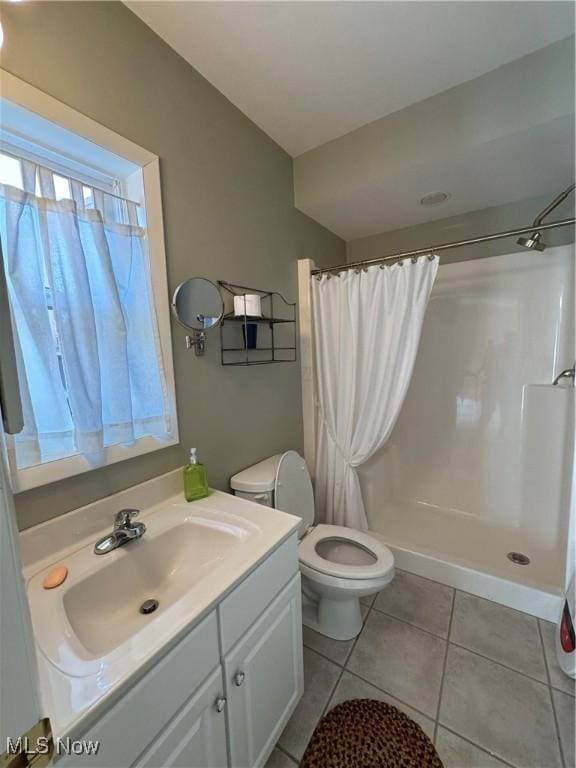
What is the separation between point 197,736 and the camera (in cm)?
73

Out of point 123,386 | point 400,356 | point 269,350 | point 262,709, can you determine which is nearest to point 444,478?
point 400,356

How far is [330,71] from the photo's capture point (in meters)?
1.28

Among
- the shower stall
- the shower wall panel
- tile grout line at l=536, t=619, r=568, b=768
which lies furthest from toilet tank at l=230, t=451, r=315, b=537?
tile grout line at l=536, t=619, r=568, b=768

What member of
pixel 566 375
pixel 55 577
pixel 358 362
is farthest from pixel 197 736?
pixel 566 375

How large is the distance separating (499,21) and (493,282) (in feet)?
4.31

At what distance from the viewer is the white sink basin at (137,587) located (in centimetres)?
63

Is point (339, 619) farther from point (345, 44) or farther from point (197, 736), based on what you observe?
point (345, 44)

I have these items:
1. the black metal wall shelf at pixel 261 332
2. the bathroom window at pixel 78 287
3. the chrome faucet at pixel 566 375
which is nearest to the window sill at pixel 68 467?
the bathroom window at pixel 78 287

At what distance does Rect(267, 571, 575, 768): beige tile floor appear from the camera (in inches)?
41.8

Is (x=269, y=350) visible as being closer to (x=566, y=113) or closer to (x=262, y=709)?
(x=262, y=709)

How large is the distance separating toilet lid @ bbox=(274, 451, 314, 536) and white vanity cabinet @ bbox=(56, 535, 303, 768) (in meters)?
0.43

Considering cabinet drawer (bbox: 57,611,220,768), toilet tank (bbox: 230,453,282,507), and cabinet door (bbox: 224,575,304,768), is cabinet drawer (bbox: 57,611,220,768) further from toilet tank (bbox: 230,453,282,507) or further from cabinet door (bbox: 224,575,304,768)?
toilet tank (bbox: 230,453,282,507)

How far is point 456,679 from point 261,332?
1738 mm

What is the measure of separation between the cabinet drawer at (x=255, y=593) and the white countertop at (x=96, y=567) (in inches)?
1.6
